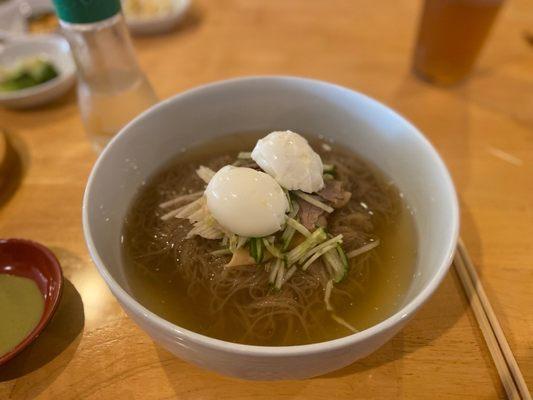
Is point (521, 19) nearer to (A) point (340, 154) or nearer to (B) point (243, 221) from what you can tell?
(A) point (340, 154)

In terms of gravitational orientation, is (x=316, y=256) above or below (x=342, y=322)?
above

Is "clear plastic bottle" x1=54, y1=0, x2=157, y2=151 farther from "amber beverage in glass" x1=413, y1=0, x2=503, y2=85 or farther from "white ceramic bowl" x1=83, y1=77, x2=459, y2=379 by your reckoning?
"amber beverage in glass" x1=413, y1=0, x2=503, y2=85

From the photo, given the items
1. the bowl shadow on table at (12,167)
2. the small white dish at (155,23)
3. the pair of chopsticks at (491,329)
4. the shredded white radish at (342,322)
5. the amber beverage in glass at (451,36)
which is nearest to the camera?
the pair of chopsticks at (491,329)

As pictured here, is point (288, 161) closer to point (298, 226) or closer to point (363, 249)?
point (298, 226)

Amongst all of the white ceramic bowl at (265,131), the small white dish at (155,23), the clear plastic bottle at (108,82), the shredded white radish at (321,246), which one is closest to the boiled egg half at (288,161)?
the shredded white radish at (321,246)

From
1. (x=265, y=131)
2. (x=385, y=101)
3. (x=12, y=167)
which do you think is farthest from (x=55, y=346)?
(x=385, y=101)

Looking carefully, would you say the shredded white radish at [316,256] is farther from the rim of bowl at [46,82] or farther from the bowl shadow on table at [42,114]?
the rim of bowl at [46,82]

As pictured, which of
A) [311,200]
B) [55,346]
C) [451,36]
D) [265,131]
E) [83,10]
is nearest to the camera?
[55,346]
